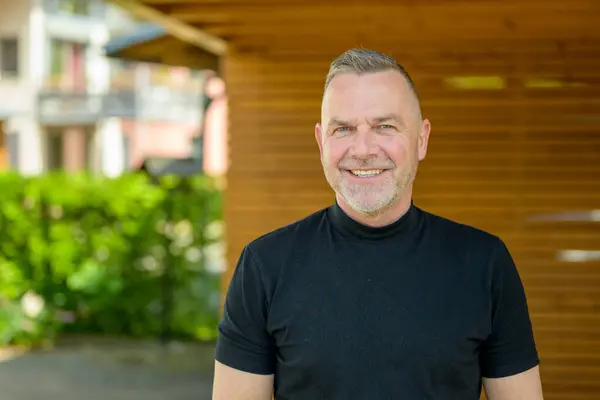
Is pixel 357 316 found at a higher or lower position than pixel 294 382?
higher

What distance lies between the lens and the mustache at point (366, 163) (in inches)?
83.6

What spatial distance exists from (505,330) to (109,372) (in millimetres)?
6558

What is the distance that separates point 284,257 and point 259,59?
13.4ft

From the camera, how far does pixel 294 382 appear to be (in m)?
2.11

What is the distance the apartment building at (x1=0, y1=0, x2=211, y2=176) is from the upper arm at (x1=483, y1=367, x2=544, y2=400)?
2891 cm

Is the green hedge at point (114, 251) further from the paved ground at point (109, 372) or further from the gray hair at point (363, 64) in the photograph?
the gray hair at point (363, 64)

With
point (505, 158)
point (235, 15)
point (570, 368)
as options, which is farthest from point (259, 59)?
point (570, 368)

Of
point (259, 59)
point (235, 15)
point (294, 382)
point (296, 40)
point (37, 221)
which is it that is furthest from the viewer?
point (37, 221)

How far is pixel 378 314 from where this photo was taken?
2105 millimetres

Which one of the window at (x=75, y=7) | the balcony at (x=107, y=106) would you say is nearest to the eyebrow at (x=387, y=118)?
the balcony at (x=107, y=106)

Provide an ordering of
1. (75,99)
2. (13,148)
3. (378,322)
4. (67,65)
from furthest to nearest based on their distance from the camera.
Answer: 1. (67,65)
2. (75,99)
3. (13,148)
4. (378,322)

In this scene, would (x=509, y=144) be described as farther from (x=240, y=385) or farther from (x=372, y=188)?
(x=240, y=385)

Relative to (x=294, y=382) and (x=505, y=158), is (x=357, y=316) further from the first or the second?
(x=505, y=158)

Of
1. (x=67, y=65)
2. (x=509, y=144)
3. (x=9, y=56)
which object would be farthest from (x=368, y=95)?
(x=67, y=65)
